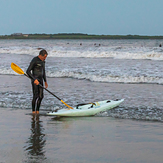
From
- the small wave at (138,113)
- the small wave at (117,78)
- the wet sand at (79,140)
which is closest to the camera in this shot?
the wet sand at (79,140)

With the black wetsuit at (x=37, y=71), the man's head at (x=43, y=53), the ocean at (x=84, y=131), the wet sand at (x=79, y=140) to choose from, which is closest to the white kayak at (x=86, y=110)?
the ocean at (x=84, y=131)

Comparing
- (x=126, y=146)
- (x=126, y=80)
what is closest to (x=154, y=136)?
(x=126, y=146)

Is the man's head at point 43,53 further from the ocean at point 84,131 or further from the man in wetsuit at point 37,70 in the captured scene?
the ocean at point 84,131

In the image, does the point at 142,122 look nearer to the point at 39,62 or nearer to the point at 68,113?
the point at 68,113

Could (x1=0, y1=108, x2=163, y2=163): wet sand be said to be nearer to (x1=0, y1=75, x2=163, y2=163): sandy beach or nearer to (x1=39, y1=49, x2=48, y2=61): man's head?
(x1=0, y1=75, x2=163, y2=163): sandy beach

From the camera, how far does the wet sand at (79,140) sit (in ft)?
13.8

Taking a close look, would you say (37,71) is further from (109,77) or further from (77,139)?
(109,77)

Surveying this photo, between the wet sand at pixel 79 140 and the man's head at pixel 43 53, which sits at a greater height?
the man's head at pixel 43 53

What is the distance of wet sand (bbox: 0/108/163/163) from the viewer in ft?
13.8

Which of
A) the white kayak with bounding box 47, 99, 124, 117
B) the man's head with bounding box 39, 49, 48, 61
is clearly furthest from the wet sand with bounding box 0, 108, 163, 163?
the man's head with bounding box 39, 49, 48, 61

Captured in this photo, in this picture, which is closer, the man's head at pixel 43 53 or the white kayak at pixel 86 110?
the man's head at pixel 43 53

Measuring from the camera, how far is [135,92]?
10.9 m

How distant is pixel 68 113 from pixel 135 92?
4.32 metres

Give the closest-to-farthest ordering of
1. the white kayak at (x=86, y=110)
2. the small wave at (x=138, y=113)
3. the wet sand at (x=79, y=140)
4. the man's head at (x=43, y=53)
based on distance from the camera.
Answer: the wet sand at (x=79, y=140) < the man's head at (x=43, y=53) < the small wave at (x=138, y=113) < the white kayak at (x=86, y=110)
